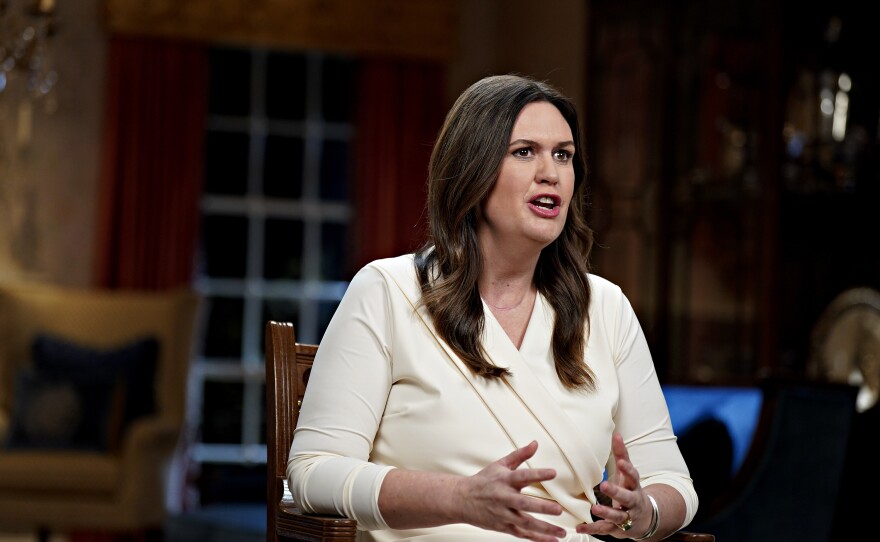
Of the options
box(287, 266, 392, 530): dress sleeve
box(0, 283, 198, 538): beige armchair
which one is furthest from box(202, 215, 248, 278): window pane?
box(287, 266, 392, 530): dress sleeve

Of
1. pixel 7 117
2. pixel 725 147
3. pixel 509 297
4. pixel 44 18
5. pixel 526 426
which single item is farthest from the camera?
pixel 7 117

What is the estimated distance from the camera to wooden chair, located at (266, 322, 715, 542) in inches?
77.9

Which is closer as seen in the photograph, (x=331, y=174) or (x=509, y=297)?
(x=509, y=297)

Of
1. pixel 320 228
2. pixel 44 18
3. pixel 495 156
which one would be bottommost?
pixel 320 228

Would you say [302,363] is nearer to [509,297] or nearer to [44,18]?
[509,297]

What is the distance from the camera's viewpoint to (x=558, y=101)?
6.47 feet

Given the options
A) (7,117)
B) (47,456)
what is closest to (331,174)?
(7,117)

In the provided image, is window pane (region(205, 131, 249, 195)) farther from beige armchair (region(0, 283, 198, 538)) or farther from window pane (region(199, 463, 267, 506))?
window pane (region(199, 463, 267, 506))

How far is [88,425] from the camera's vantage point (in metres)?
5.78

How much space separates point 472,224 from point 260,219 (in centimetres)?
574

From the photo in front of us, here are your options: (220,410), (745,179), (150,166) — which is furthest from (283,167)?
(745,179)

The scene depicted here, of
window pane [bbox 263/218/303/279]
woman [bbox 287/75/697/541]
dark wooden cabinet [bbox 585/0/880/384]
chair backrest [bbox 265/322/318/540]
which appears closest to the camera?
woman [bbox 287/75/697/541]

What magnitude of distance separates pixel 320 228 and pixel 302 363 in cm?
550

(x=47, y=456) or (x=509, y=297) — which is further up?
(x=509, y=297)
